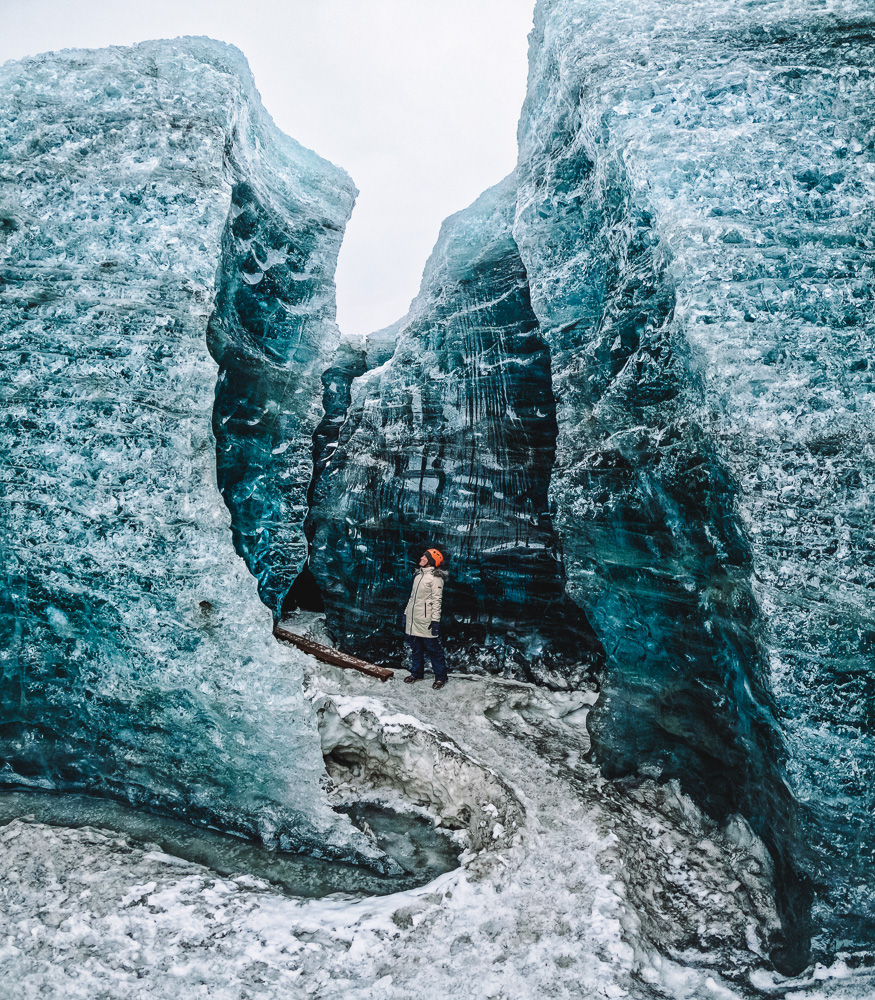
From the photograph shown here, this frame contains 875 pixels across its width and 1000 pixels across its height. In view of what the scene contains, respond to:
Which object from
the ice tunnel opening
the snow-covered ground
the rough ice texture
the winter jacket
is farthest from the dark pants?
the ice tunnel opening

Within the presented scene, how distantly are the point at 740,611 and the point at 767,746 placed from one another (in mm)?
722

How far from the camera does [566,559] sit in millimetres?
4402

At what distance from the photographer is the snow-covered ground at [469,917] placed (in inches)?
98.7

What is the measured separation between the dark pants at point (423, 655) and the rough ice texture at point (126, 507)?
1836mm

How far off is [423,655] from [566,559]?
1841mm

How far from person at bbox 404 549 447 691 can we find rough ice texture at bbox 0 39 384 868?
176cm

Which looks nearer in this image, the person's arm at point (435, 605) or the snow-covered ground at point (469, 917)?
the snow-covered ground at point (469, 917)

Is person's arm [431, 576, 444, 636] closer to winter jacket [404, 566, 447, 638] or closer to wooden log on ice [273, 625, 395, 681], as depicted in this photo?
winter jacket [404, 566, 447, 638]

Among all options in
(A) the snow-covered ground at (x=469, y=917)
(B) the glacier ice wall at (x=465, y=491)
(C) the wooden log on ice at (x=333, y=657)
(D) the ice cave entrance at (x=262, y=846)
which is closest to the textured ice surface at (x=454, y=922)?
(A) the snow-covered ground at (x=469, y=917)

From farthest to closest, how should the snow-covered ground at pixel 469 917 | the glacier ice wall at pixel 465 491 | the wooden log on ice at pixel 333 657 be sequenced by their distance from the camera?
the glacier ice wall at pixel 465 491
the wooden log on ice at pixel 333 657
the snow-covered ground at pixel 469 917

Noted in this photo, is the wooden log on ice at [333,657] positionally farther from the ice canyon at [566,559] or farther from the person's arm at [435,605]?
the person's arm at [435,605]

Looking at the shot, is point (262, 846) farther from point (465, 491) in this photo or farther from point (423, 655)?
point (465, 491)

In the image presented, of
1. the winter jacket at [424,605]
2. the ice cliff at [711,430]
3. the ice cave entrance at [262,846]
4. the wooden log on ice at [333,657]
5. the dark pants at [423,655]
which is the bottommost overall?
the ice cave entrance at [262,846]

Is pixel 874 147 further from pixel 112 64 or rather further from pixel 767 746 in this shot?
pixel 112 64
